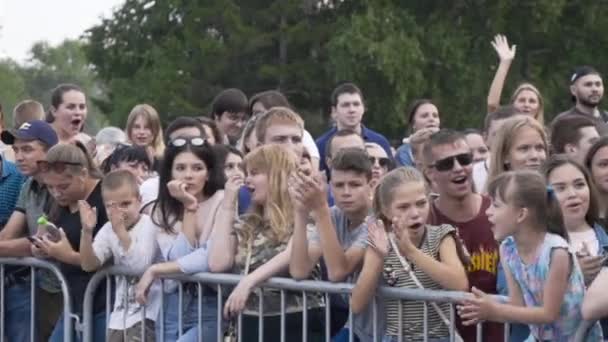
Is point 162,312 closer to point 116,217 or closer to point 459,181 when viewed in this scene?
point 116,217

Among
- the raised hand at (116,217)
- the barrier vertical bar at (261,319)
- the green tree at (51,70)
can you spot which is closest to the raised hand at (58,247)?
the raised hand at (116,217)

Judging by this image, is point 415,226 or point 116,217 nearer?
point 415,226

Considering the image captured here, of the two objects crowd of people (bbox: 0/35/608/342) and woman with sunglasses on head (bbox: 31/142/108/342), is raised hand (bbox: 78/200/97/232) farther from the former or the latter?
woman with sunglasses on head (bbox: 31/142/108/342)

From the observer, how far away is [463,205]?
276 inches

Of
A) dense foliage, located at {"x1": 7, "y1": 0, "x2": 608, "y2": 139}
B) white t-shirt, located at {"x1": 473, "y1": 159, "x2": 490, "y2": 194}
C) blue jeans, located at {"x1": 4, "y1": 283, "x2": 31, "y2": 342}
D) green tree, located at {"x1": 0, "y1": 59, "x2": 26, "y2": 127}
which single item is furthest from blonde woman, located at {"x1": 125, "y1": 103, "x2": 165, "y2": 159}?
green tree, located at {"x1": 0, "y1": 59, "x2": 26, "y2": 127}

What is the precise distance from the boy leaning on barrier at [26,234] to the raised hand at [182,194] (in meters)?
1.33

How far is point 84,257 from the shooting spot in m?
8.17

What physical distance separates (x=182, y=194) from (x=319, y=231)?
128 centimetres

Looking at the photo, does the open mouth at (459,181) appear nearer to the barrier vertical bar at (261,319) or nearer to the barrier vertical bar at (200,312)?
the barrier vertical bar at (261,319)

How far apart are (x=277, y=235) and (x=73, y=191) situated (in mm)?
1713

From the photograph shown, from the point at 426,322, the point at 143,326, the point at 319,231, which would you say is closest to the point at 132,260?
the point at 143,326

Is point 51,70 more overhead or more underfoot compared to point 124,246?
more overhead

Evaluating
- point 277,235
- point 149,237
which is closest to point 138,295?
point 149,237

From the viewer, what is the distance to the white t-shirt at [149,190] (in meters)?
8.95
